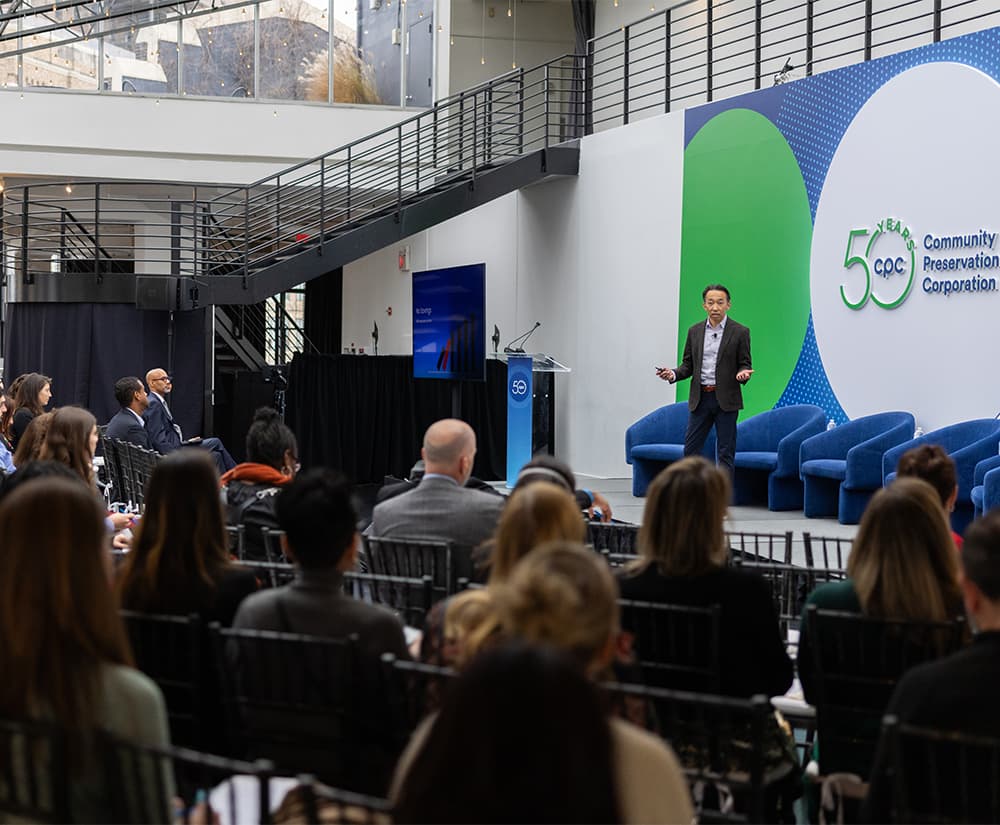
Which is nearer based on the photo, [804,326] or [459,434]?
[459,434]

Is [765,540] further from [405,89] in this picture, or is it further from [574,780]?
[405,89]

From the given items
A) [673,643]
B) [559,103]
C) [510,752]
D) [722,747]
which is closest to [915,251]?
[673,643]

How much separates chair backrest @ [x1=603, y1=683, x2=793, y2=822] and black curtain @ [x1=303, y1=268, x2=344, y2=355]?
1903cm

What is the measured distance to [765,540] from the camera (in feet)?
27.5

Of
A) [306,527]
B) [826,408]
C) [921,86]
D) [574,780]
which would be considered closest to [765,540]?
[826,408]

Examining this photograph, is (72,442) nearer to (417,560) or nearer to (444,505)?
(444,505)

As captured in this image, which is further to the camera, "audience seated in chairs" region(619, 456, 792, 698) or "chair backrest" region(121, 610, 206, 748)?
"audience seated in chairs" region(619, 456, 792, 698)

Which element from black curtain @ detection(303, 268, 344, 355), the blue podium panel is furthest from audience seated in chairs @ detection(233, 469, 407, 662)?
black curtain @ detection(303, 268, 344, 355)

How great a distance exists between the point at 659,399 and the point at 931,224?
3.82m

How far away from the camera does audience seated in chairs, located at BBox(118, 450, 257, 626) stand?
3123 mm

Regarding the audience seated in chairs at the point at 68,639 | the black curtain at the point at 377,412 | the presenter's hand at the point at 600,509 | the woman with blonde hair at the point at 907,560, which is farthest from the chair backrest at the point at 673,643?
the black curtain at the point at 377,412

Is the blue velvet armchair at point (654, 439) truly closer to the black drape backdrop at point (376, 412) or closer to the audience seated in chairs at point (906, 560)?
the black drape backdrop at point (376, 412)

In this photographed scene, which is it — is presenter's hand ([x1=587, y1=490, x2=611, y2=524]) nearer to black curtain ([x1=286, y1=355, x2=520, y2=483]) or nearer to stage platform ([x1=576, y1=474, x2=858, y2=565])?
stage platform ([x1=576, y1=474, x2=858, y2=565])

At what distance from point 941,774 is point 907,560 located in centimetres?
77
